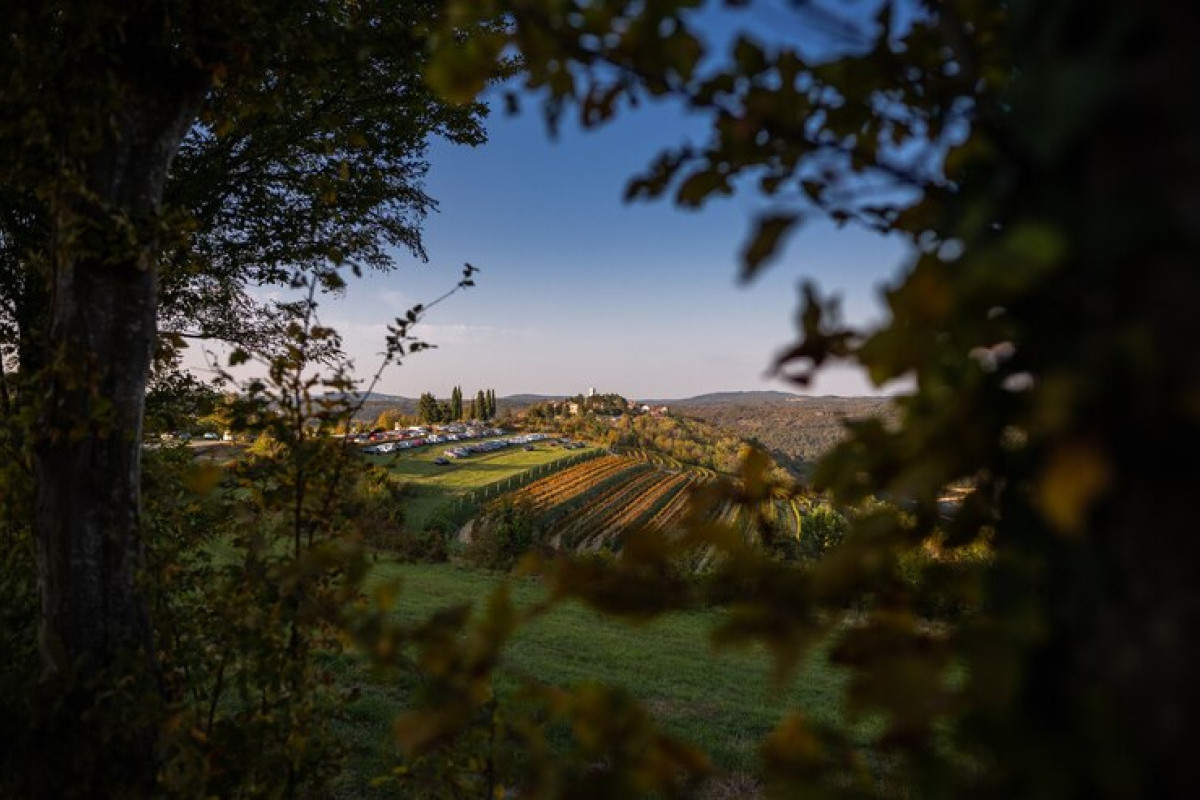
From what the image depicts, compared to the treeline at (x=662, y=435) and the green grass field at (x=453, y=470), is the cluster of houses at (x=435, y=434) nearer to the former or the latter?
the green grass field at (x=453, y=470)

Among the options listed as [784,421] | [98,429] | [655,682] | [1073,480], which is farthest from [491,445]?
[1073,480]

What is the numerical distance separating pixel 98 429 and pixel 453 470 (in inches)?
2064

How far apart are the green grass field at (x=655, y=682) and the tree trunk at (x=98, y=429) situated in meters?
0.95

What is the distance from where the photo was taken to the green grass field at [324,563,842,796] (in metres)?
5.41

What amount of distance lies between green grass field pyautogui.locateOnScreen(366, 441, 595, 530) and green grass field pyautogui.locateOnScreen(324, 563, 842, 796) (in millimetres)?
25294

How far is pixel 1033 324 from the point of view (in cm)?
59

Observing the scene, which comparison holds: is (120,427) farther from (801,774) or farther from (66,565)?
(801,774)

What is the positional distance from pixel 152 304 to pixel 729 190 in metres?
2.39

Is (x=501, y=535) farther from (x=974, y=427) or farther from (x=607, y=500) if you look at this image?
(x=974, y=427)

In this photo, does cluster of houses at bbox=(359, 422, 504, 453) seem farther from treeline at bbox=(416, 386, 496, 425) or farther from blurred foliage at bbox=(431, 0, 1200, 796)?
blurred foliage at bbox=(431, 0, 1200, 796)

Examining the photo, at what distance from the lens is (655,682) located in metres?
9.25

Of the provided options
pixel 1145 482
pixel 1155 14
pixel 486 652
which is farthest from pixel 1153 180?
pixel 486 652

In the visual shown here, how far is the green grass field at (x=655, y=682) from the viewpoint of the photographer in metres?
5.41

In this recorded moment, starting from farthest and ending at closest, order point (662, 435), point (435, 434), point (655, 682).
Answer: point (662, 435)
point (435, 434)
point (655, 682)
